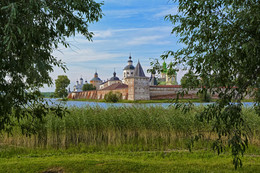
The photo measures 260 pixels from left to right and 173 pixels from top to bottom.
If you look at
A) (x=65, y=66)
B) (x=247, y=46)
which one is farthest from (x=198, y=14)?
(x=65, y=66)

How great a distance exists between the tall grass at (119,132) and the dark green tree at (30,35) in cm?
497

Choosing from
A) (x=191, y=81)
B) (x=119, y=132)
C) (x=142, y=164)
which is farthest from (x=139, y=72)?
(x=191, y=81)

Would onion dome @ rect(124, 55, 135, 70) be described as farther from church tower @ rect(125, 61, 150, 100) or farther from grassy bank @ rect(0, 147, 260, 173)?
grassy bank @ rect(0, 147, 260, 173)

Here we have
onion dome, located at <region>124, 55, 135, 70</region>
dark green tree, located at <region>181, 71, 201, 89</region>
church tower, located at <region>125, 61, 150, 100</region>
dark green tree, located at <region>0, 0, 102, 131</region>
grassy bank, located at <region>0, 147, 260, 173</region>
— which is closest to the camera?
dark green tree, located at <region>0, 0, 102, 131</region>

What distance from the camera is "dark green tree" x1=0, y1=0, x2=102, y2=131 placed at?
356 centimetres

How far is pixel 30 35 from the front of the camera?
3705 millimetres

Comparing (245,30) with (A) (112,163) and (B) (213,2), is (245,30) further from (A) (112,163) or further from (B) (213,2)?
(A) (112,163)

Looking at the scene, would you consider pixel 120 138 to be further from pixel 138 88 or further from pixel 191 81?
pixel 138 88

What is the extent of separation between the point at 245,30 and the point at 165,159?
15.9 feet

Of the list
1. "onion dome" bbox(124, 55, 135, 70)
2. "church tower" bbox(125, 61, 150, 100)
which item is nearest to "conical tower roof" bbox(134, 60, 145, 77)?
"church tower" bbox(125, 61, 150, 100)

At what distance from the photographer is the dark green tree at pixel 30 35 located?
3557mm

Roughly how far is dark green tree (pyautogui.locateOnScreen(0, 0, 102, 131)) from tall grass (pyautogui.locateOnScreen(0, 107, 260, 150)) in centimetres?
497

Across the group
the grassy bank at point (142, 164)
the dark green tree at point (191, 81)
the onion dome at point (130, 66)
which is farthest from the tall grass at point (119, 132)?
the onion dome at point (130, 66)

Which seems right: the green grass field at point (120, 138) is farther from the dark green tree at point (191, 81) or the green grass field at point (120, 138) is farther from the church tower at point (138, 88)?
the church tower at point (138, 88)
